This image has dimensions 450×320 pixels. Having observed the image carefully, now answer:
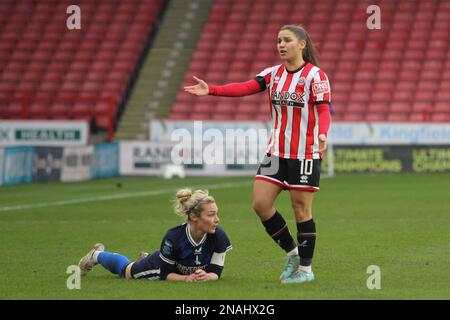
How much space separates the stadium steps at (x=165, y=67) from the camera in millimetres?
32406

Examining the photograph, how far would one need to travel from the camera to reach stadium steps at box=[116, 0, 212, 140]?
3241cm

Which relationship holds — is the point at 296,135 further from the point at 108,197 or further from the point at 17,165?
the point at 17,165

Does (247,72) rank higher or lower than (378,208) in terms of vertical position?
higher

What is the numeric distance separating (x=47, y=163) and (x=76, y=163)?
83cm

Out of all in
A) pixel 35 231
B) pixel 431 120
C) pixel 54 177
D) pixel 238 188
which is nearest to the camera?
pixel 35 231

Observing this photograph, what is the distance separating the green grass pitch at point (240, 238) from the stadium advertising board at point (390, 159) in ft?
8.71

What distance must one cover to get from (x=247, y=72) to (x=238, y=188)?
35.6ft

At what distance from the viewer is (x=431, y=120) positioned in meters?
30.4

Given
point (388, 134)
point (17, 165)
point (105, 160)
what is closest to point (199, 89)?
point (17, 165)

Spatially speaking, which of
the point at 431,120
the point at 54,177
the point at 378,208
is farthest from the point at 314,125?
the point at 431,120

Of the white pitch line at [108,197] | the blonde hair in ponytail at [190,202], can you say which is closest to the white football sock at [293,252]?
the blonde hair in ponytail at [190,202]

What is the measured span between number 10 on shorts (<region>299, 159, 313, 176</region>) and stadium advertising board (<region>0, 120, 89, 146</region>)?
66.4ft

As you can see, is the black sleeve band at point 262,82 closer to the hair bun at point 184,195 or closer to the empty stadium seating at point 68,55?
the hair bun at point 184,195
